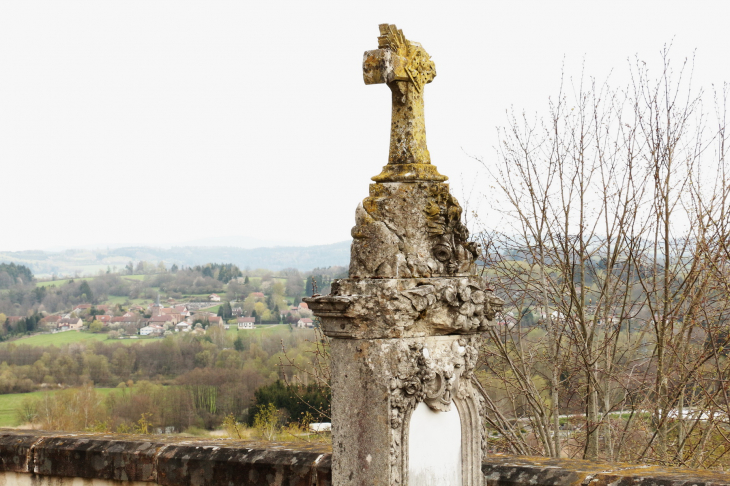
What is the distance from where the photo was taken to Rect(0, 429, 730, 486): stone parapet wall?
149 inches

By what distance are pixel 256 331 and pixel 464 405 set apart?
150 ft

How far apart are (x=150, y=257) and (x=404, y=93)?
122 m

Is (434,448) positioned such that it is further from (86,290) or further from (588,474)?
(86,290)

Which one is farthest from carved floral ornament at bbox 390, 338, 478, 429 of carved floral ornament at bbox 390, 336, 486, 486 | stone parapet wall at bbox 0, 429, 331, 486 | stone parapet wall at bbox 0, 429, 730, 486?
stone parapet wall at bbox 0, 429, 331, 486

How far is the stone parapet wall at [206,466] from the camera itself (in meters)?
3.78

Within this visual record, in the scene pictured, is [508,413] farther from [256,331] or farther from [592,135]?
[256,331]

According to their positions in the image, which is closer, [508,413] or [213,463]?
[213,463]

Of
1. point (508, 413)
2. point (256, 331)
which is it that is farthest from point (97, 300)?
point (508, 413)

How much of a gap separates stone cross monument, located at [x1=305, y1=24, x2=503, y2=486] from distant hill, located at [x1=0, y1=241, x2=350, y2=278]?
86.5 m

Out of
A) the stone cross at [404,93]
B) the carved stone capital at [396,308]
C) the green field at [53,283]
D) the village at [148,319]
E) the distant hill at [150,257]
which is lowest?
the village at [148,319]

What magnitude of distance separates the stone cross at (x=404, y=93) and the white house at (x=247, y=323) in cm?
4691

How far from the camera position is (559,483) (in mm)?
3760

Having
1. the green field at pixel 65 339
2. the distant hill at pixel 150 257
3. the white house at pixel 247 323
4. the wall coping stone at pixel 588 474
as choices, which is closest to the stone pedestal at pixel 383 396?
the wall coping stone at pixel 588 474

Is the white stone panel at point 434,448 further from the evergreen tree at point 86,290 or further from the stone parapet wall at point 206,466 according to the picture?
the evergreen tree at point 86,290
